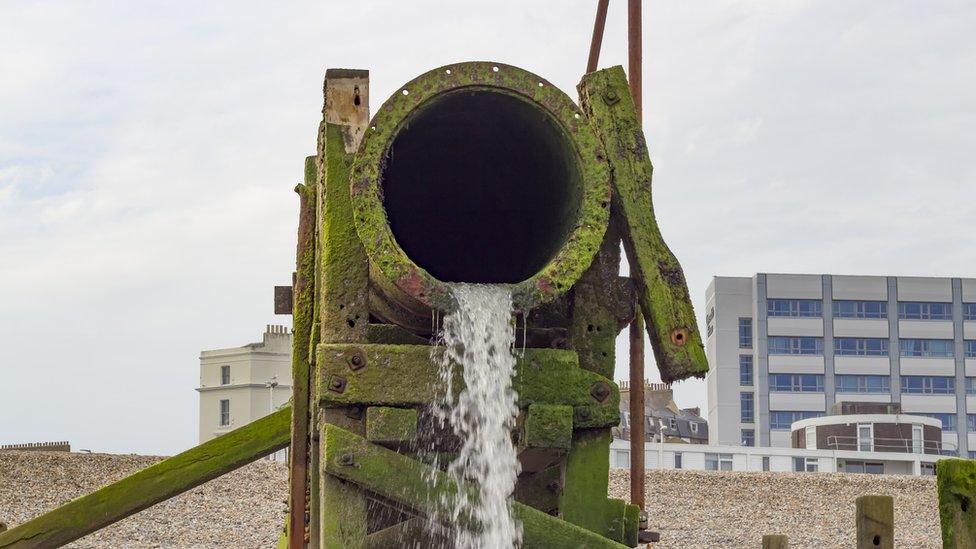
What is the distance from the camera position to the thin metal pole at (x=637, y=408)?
24.4 ft

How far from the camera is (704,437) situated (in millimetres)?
80125

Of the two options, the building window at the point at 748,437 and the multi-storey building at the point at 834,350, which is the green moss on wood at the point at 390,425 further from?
the building window at the point at 748,437

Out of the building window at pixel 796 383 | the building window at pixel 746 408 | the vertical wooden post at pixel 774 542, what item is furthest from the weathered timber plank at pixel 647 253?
the building window at pixel 746 408

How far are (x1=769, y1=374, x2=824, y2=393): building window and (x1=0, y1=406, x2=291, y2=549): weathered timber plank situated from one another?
3327 inches

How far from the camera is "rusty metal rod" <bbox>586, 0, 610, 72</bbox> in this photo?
28.8ft

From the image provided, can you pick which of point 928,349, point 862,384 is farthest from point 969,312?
point 862,384

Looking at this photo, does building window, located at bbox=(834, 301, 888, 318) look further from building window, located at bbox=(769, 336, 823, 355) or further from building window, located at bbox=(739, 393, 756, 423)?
building window, located at bbox=(739, 393, 756, 423)

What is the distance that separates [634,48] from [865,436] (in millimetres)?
54314

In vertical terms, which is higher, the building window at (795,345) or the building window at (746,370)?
the building window at (795,345)

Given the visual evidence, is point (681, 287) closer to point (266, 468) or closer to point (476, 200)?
point (476, 200)

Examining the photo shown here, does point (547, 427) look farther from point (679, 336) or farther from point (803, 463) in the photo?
point (803, 463)

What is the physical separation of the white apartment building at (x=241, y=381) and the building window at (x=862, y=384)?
138 ft

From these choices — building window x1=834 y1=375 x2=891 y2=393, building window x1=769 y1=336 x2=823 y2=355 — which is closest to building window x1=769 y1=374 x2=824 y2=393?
building window x1=834 y1=375 x2=891 y2=393

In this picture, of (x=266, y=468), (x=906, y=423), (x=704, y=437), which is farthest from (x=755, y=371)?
(x=266, y=468)
